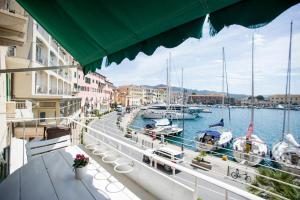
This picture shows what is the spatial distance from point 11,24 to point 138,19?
9.29 feet

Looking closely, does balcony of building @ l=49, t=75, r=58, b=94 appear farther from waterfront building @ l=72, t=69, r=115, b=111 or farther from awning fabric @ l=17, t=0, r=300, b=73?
awning fabric @ l=17, t=0, r=300, b=73

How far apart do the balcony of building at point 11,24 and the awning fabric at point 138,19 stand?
4.06 feet

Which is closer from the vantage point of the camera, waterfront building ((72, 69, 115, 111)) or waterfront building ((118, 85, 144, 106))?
waterfront building ((72, 69, 115, 111))

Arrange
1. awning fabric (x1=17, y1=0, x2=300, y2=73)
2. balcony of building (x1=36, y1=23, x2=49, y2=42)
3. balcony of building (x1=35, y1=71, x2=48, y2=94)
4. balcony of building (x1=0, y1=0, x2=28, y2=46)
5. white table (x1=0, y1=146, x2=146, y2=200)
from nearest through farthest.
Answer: awning fabric (x1=17, y1=0, x2=300, y2=73)
white table (x1=0, y1=146, x2=146, y2=200)
balcony of building (x1=0, y1=0, x2=28, y2=46)
balcony of building (x1=36, y1=23, x2=49, y2=42)
balcony of building (x1=35, y1=71, x2=48, y2=94)

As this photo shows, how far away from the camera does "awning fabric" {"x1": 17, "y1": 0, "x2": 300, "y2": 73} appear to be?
114 centimetres

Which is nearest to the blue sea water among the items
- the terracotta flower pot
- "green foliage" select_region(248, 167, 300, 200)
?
"green foliage" select_region(248, 167, 300, 200)

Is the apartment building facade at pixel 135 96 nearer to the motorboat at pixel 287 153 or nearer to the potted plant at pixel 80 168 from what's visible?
the motorboat at pixel 287 153

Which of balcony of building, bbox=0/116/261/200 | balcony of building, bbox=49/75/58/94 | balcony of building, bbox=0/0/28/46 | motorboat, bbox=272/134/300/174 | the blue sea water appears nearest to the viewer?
balcony of building, bbox=0/116/261/200

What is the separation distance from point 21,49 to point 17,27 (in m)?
10.6

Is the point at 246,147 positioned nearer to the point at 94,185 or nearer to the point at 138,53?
the point at 94,185

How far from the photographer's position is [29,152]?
4.56m

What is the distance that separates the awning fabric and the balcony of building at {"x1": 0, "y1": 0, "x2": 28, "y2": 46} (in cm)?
124

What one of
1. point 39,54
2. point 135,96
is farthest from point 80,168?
point 135,96

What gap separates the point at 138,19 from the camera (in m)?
1.57
